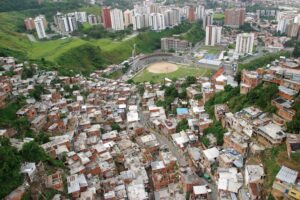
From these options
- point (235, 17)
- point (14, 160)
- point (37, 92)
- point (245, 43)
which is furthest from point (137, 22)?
point (14, 160)

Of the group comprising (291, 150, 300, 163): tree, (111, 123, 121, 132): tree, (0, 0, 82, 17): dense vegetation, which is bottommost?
(111, 123, 121, 132): tree

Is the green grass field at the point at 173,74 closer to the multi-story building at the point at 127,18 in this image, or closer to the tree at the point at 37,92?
the tree at the point at 37,92

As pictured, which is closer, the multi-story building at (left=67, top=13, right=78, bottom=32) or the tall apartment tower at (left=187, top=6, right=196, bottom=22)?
the multi-story building at (left=67, top=13, right=78, bottom=32)

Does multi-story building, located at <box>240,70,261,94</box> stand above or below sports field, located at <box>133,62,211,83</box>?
above

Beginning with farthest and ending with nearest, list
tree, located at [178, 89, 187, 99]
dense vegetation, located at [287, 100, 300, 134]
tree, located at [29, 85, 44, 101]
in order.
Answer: tree, located at [178, 89, 187, 99]
tree, located at [29, 85, 44, 101]
dense vegetation, located at [287, 100, 300, 134]

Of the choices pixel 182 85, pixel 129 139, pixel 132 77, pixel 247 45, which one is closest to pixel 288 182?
pixel 129 139

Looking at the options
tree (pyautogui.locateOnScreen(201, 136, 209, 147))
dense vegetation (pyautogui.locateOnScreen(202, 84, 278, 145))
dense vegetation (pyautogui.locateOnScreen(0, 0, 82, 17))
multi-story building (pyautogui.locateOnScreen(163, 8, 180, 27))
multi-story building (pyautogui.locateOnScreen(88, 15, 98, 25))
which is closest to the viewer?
dense vegetation (pyautogui.locateOnScreen(202, 84, 278, 145))

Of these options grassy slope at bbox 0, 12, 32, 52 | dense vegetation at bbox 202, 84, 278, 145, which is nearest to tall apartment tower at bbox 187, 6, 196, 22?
grassy slope at bbox 0, 12, 32, 52

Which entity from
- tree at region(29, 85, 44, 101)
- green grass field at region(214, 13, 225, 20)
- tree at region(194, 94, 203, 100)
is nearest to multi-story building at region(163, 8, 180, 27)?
green grass field at region(214, 13, 225, 20)

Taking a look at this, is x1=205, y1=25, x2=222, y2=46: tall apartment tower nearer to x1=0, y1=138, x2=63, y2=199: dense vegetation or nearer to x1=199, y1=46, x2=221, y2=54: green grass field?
x1=199, y1=46, x2=221, y2=54: green grass field
